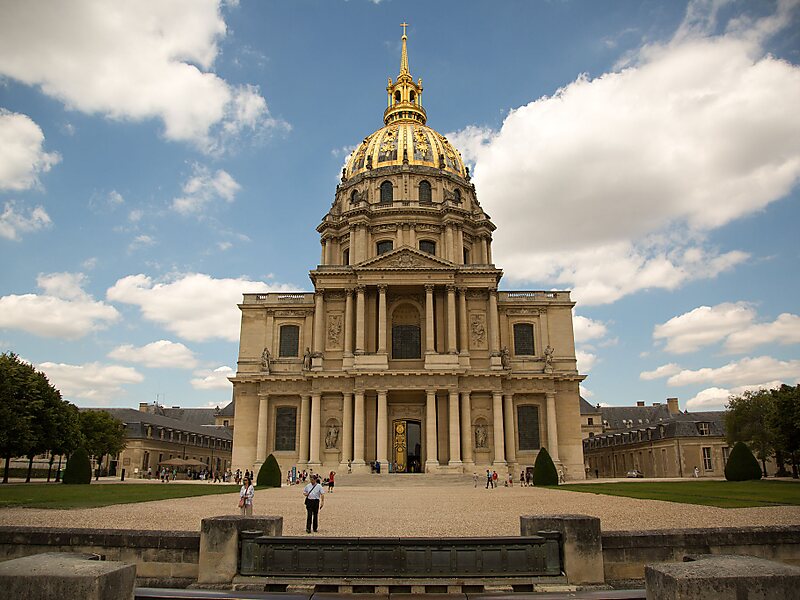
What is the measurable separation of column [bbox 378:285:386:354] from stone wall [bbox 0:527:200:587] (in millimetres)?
40175

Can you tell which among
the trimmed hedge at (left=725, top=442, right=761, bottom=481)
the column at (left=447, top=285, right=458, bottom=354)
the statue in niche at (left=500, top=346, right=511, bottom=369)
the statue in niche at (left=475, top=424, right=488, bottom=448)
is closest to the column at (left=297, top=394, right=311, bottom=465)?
the column at (left=447, top=285, right=458, bottom=354)

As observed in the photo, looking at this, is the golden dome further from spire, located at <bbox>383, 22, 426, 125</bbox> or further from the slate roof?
the slate roof

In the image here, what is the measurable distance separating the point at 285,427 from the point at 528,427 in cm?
1913

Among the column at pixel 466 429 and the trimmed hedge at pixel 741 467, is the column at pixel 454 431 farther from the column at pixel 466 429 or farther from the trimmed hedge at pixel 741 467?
the trimmed hedge at pixel 741 467

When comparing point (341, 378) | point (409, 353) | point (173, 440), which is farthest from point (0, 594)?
point (173, 440)

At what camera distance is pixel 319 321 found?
5231 cm

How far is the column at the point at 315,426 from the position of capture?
4850 cm

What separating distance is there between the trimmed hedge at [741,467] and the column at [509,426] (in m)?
16.0

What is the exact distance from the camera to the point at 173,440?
7125 cm

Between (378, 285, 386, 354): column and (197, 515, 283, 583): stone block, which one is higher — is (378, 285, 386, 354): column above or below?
above

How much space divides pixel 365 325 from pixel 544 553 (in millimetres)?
43418


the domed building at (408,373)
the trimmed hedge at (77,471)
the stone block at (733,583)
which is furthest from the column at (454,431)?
the stone block at (733,583)

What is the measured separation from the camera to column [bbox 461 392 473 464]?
48219mm

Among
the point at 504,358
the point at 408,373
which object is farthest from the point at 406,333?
the point at 504,358
